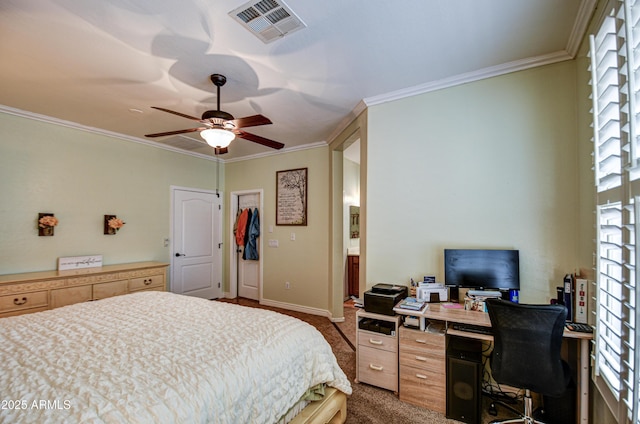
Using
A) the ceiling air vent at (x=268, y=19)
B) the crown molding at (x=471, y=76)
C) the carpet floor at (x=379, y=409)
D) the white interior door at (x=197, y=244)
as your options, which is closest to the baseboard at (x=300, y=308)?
the white interior door at (x=197, y=244)

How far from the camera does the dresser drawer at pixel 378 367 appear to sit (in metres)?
2.32

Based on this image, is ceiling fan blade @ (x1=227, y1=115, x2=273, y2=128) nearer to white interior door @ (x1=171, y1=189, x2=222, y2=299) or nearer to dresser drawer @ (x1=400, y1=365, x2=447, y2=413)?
dresser drawer @ (x1=400, y1=365, x2=447, y2=413)

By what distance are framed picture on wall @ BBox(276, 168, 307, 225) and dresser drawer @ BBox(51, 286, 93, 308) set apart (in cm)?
256

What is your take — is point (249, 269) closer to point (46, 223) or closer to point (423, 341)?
point (46, 223)

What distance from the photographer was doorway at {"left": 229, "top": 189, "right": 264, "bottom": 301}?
16.3 ft

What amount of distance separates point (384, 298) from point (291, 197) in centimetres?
261

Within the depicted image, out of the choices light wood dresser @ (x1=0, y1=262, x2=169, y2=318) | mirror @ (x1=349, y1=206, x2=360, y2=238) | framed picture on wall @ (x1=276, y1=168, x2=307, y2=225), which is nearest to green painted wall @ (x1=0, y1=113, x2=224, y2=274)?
light wood dresser @ (x1=0, y1=262, x2=169, y2=318)

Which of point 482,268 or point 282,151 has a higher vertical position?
point 282,151

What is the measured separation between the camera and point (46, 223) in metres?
3.20

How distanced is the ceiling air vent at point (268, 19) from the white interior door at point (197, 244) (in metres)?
3.40

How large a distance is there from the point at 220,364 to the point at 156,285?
2.97 m

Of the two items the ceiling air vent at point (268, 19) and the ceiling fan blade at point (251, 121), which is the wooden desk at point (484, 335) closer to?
the ceiling fan blade at point (251, 121)

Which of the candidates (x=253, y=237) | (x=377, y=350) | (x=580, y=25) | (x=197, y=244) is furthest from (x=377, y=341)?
(x=197, y=244)

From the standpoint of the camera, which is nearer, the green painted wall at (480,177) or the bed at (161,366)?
the bed at (161,366)
